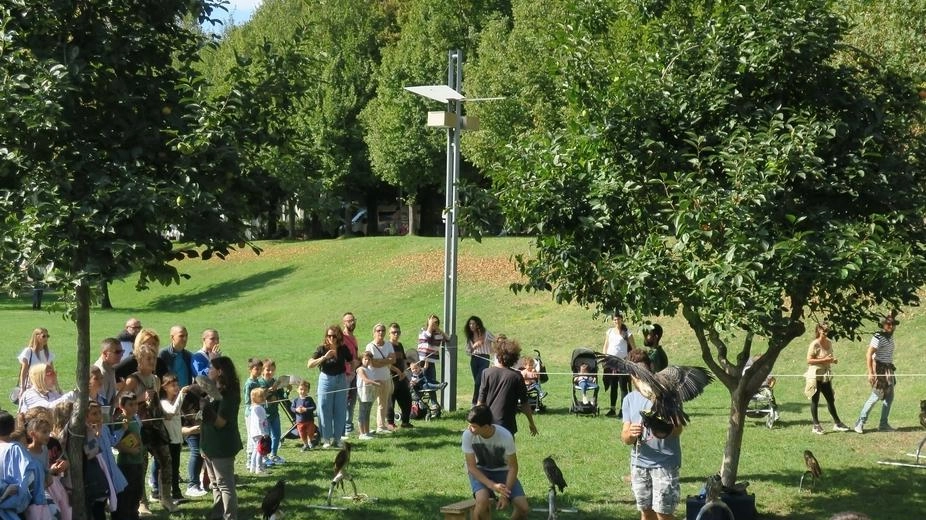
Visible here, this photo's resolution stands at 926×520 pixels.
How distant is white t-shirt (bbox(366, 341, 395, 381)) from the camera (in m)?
16.0

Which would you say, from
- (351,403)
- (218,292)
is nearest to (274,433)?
(351,403)

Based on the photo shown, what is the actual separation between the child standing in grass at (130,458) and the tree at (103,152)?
745 millimetres

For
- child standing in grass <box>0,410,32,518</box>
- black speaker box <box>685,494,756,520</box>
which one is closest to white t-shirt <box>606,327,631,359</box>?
black speaker box <box>685,494,756,520</box>

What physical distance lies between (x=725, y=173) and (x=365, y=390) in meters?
7.23

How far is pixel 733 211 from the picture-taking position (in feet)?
32.0

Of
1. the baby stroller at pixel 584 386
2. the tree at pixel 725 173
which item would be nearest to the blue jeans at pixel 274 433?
the tree at pixel 725 173

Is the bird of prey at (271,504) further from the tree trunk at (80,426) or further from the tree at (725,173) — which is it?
the tree at (725,173)

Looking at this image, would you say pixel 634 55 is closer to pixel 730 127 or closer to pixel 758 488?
pixel 730 127

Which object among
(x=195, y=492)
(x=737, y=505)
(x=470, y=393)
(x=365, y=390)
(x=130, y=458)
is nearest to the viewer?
(x=130, y=458)

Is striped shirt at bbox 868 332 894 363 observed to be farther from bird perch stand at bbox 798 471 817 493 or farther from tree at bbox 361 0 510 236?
tree at bbox 361 0 510 236

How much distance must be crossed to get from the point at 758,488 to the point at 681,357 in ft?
45.8

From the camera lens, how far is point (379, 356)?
53.0 ft

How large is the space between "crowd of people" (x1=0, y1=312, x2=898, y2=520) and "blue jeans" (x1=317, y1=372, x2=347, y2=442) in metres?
0.02

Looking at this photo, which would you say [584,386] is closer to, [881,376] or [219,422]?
[881,376]
